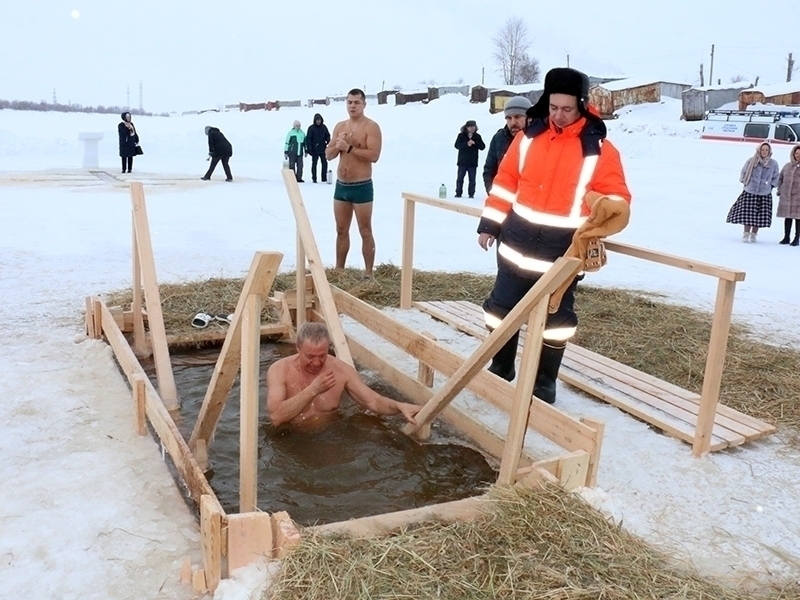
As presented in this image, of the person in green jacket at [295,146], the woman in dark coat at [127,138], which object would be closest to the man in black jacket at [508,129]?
the person in green jacket at [295,146]

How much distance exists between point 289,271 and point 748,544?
232 inches

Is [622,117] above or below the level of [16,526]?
above

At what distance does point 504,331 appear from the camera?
3.40 meters

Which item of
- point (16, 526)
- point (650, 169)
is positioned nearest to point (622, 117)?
point (650, 169)

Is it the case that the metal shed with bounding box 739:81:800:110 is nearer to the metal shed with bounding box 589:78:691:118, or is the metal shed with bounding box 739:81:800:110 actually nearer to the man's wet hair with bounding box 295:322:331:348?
the metal shed with bounding box 589:78:691:118

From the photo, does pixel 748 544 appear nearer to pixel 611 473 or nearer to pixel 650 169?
pixel 611 473

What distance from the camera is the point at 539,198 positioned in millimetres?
4195

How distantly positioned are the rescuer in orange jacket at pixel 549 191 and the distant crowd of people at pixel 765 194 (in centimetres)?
857

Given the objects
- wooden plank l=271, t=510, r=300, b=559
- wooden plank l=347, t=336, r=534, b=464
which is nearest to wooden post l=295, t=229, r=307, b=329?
wooden plank l=347, t=336, r=534, b=464

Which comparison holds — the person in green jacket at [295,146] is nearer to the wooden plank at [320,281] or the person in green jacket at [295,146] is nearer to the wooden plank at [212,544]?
the wooden plank at [320,281]

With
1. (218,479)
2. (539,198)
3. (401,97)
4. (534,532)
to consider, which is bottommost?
(218,479)

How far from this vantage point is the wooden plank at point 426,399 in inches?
164

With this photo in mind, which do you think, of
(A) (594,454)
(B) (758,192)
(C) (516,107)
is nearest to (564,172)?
(A) (594,454)

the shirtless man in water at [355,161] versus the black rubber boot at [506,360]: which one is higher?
the shirtless man in water at [355,161]
